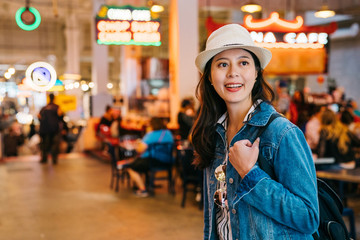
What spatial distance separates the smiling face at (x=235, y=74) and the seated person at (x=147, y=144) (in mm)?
4751

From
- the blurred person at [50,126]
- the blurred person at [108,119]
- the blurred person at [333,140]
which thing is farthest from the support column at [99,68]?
the blurred person at [333,140]

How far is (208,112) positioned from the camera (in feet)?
5.81

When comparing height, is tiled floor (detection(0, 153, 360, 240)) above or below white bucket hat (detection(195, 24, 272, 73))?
below

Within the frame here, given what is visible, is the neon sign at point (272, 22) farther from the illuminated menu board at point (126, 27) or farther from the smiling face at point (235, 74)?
the smiling face at point (235, 74)

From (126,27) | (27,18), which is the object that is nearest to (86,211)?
(27,18)

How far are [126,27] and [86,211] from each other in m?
3.98

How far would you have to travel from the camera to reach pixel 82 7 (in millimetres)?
17391

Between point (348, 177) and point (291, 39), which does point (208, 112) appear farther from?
point (291, 39)

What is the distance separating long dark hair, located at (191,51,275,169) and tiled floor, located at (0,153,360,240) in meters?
3.05

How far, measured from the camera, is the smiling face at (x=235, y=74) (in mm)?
1442

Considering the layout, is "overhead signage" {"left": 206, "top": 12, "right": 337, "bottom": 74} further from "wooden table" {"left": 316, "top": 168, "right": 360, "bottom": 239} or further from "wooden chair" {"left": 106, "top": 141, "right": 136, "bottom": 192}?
"wooden table" {"left": 316, "top": 168, "right": 360, "bottom": 239}

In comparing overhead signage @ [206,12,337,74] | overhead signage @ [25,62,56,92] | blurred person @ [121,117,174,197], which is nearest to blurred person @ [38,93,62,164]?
blurred person @ [121,117,174,197]

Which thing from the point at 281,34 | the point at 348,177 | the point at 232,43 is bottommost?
the point at 348,177

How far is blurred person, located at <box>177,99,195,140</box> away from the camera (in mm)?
7406
